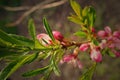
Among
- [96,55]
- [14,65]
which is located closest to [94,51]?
[96,55]

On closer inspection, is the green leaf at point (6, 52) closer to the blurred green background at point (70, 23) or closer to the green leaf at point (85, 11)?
the green leaf at point (85, 11)

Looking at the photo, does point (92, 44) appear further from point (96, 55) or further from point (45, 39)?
point (45, 39)

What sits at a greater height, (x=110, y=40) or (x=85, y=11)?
(x=85, y=11)

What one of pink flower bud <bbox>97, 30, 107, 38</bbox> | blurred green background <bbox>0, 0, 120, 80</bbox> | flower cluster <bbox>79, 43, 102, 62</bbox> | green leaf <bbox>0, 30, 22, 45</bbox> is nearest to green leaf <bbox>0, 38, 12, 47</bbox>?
green leaf <bbox>0, 30, 22, 45</bbox>

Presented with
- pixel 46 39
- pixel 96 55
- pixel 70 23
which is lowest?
pixel 96 55

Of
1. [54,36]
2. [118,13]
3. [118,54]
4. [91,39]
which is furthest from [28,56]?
[118,13]

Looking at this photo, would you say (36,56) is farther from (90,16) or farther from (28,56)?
(90,16)

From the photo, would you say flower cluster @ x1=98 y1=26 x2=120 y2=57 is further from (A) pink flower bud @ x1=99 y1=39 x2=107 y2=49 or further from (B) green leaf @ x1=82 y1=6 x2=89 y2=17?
(B) green leaf @ x1=82 y1=6 x2=89 y2=17

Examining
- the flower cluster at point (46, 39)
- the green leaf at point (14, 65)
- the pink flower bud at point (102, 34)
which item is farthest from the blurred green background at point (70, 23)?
the green leaf at point (14, 65)
